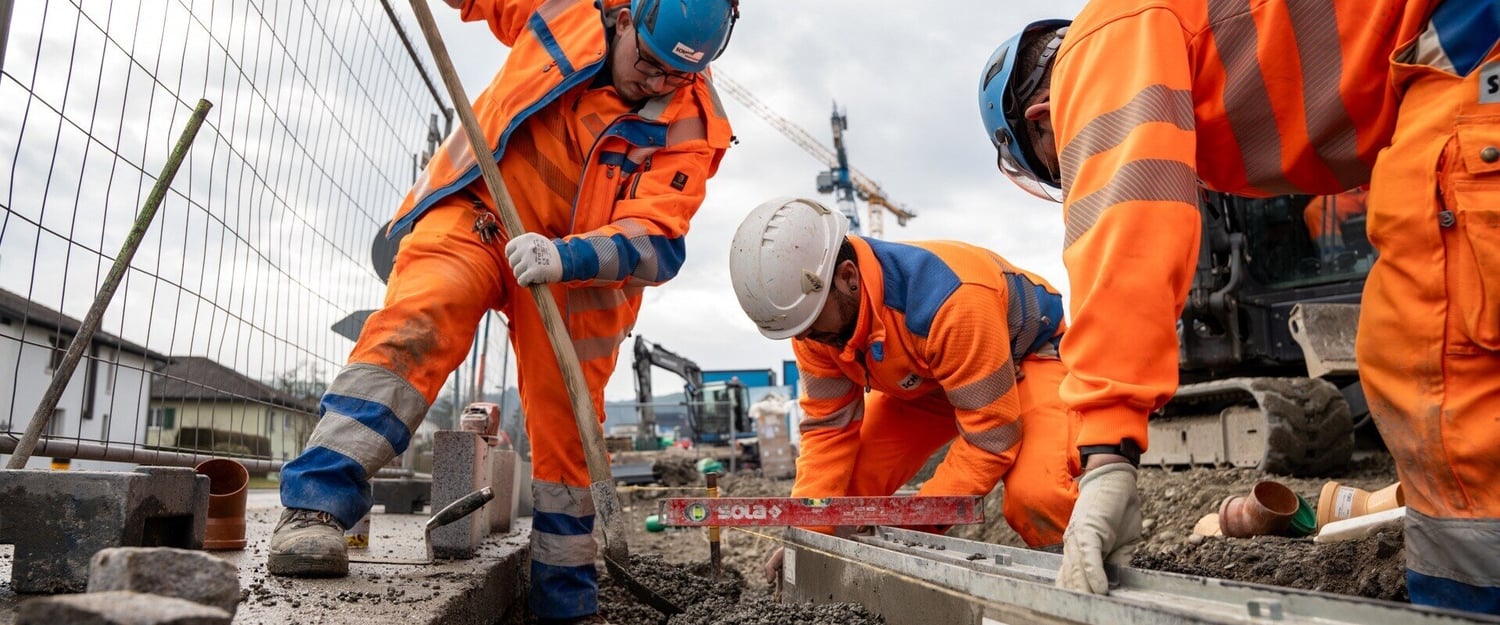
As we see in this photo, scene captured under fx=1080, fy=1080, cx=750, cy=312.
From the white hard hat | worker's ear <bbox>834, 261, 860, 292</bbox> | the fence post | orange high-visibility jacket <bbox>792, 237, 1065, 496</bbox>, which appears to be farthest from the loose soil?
the fence post

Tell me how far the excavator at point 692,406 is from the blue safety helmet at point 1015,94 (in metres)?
18.3

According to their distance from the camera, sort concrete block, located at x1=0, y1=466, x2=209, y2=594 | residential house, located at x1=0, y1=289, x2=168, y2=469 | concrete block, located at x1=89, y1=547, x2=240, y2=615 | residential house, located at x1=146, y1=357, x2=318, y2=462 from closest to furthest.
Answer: concrete block, located at x1=89, y1=547, x2=240, y2=615
concrete block, located at x1=0, y1=466, x2=209, y2=594
residential house, located at x1=0, y1=289, x2=168, y2=469
residential house, located at x1=146, y1=357, x2=318, y2=462

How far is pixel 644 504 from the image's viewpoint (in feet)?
41.5

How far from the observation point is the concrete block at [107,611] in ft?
3.61

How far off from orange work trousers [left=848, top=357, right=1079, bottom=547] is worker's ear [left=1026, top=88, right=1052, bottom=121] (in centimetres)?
102

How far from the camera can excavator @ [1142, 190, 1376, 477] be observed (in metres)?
6.11

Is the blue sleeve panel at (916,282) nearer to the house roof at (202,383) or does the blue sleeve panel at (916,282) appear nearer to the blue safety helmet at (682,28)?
the blue safety helmet at (682,28)

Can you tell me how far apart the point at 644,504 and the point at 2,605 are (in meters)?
10.8

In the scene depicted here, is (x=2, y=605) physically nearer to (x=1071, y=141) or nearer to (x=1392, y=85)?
(x=1071, y=141)

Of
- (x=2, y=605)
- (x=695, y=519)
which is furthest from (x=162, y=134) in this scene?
(x=695, y=519)

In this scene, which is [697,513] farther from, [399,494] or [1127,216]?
[399,494]

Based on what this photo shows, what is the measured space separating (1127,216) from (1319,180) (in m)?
0.62

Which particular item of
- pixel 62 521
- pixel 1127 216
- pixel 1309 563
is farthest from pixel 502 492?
pixel 1127 216

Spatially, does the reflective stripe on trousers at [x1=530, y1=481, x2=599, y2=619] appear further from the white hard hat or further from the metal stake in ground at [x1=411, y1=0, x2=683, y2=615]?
the white hard hat
